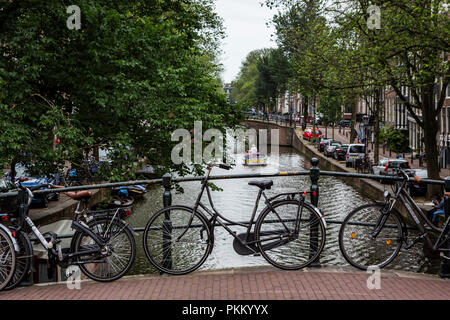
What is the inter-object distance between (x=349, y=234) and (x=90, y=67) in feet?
33.3

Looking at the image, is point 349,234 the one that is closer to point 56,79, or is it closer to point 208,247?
point 208,247

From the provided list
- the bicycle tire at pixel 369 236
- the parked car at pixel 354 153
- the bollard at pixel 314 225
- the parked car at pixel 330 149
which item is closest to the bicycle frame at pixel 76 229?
the bollard at pixel 314 225

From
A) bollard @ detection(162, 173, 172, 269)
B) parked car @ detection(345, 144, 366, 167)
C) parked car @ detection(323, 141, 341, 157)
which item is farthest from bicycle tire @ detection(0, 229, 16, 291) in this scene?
parked car @ detection(323, 141, 341, 157)

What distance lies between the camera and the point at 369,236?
18.5 ft

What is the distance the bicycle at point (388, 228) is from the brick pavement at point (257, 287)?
0.23m

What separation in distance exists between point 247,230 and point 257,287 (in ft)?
2.29

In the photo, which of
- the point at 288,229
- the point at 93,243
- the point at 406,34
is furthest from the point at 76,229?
the point at 406,34

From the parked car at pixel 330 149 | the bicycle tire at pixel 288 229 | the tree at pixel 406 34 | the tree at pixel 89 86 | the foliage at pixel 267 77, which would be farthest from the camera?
the foliage at pixel 267 77

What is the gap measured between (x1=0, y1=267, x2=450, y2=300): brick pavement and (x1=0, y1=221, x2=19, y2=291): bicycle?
0.16m

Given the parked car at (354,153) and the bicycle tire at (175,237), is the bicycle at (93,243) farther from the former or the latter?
the parked car at (354,153)

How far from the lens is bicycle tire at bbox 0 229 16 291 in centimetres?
515

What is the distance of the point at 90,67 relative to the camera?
14031mm

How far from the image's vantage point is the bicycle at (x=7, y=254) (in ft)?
16.9
